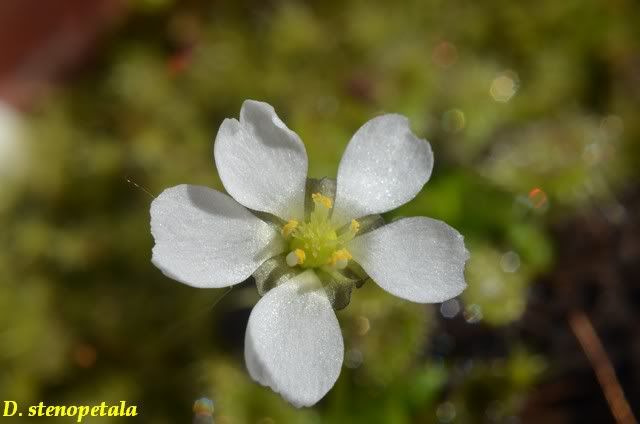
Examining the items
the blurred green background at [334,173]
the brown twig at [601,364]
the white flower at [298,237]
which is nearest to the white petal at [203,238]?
the white flower at [298,237]

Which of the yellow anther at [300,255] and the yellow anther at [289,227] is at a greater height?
the yellow anther at [289,227]

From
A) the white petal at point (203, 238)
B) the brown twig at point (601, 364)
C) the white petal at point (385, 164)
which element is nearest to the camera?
the white petal at point (203, 238)

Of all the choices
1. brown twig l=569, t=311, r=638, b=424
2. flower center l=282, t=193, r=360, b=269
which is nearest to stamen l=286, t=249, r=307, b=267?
flower center l=282, t=193, r=360, b=269

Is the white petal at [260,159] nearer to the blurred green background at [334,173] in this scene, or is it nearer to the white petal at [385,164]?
the white petal at [385,164]

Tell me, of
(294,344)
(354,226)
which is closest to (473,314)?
(354,226)

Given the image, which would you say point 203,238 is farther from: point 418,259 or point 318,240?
point 418,259

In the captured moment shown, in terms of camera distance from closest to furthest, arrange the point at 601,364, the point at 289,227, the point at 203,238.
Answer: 1. the point at 203,238
2. the point at 289,227
3. the point at 601,364

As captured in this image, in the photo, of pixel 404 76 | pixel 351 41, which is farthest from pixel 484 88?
pixel 351 41

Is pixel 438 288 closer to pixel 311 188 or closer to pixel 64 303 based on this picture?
pixel 311 188
